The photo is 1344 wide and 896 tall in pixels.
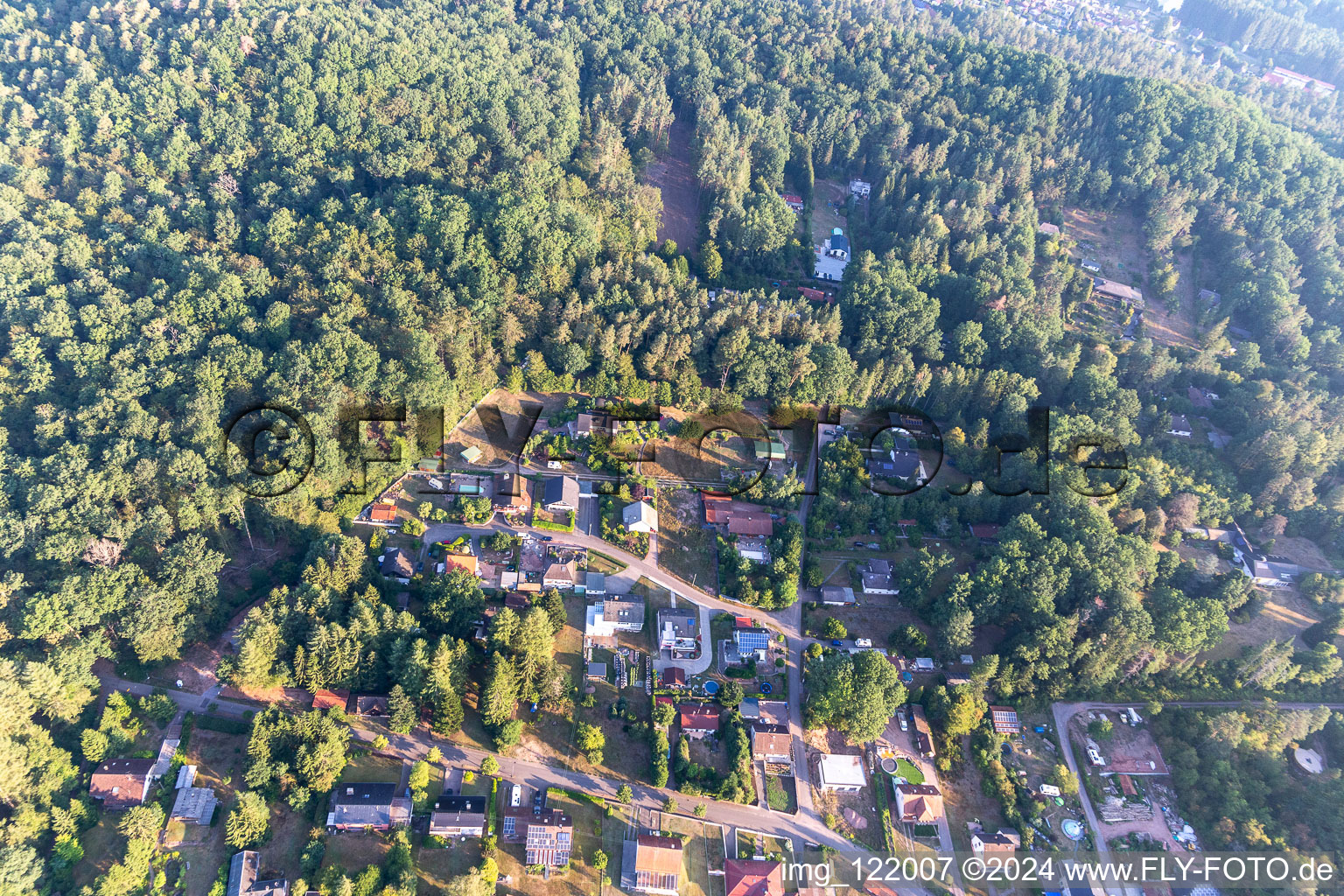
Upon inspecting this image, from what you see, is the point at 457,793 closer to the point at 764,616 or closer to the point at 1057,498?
the point at 764,616

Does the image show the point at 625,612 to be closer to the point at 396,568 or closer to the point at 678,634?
the point at 678,634

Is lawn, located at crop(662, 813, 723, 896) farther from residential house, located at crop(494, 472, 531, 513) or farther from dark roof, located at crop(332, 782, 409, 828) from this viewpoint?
residential house, located at crop(494, 472, 531, 513)

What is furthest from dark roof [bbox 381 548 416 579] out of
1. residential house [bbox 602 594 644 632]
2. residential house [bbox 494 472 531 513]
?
residential house [bbox 602 594 644 632]

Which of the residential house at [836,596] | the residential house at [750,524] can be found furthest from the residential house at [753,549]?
the residential house at [836,596]

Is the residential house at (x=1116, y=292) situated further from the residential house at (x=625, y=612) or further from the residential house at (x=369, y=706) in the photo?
the residential house at (x=369, y=706)

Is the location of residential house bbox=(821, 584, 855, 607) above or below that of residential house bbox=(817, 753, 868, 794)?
above
